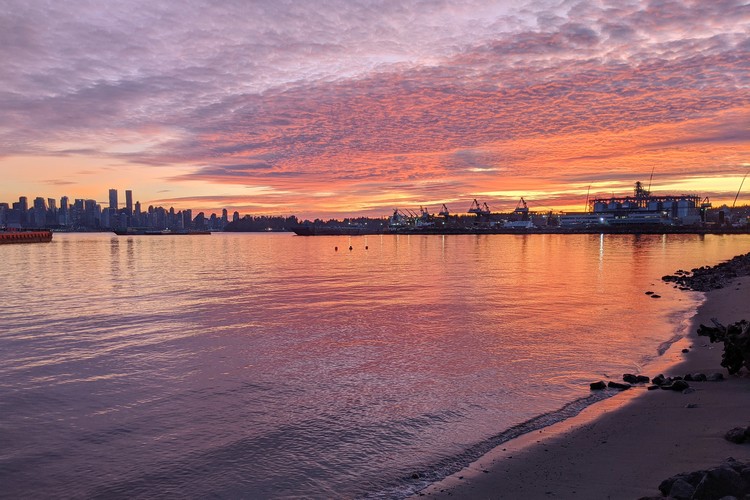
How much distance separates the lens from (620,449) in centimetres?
892

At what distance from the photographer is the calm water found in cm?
905

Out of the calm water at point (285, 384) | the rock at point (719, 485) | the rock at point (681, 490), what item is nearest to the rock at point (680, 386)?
the calm water at point (285, 384)

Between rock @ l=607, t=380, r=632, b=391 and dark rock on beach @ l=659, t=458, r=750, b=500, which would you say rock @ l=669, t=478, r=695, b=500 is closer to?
dark rock on beach @ l=659, t=458, r=750, b=500

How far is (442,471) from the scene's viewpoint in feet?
28.5

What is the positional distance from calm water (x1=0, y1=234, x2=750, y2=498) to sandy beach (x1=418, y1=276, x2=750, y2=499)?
79cm

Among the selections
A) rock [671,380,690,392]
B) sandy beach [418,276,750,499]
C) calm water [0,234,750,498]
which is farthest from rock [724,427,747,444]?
rock [671,380,690,392]

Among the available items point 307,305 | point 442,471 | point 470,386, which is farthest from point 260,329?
point 442,471

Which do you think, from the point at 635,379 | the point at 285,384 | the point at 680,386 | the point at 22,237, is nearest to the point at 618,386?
the point at 635,379

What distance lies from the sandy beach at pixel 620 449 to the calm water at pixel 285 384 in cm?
79

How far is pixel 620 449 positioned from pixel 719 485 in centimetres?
305

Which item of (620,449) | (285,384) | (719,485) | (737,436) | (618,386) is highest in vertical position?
(719,485)

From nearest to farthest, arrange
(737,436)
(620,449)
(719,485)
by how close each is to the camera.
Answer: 1. (719,485)
2. (737,436)
3. (620,449)

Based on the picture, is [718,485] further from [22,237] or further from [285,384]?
[22,237]

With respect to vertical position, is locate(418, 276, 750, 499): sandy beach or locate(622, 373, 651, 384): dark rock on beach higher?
locate(418, 276, 750, 499): sandy beach
